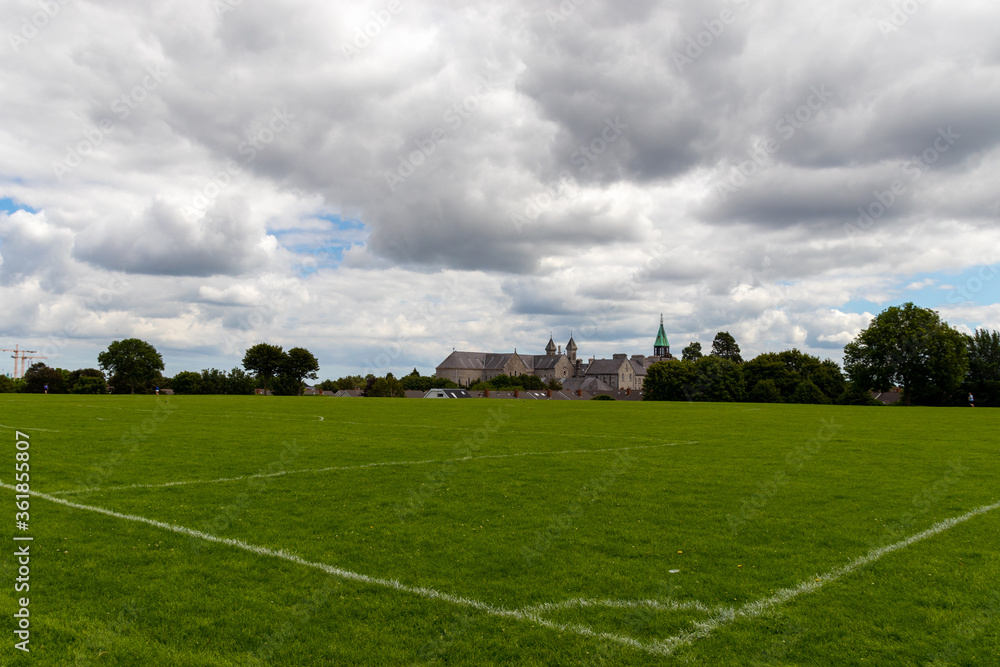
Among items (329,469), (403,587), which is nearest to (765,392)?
(329,469)

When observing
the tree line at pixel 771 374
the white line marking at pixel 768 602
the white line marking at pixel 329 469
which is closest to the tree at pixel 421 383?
the tree line at pixel 771 374

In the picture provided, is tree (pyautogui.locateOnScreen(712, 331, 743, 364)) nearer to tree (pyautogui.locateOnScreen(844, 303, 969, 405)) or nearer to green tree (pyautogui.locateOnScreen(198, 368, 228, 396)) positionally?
tree (pyautogui.locateOnScreen(844, 303, 969, 405))

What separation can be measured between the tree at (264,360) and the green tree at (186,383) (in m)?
8.77

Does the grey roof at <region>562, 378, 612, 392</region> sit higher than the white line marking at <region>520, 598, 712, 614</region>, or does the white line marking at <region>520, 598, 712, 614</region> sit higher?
the grey roof at <region>562, 378, 612, 392</region>

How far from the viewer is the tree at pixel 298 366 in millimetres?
118375

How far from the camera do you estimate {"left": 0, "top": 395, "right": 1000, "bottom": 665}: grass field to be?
5.84 metres

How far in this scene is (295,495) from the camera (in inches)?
484

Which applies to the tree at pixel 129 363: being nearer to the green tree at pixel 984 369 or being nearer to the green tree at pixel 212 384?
the green tree at pixel 212 384

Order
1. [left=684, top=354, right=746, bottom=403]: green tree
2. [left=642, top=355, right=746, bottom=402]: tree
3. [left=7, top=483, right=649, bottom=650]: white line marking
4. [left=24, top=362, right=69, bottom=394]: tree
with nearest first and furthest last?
[left=7, top=483, right=649, bottom=650]: white line marking, [left=684, top=354, right=746, bottom=403]: green tree, [left=642, top=355, right=746, bottom=402]: tree, [left=24, top=362, right=69, bottom=394]: tree

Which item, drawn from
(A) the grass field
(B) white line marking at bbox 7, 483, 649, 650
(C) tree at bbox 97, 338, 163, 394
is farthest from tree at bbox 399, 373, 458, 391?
(B) white line marking at bbox 7, 483, 649, 650

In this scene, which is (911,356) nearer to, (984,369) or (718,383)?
(984,369)

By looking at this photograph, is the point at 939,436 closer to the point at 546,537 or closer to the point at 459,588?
the point at 546,537

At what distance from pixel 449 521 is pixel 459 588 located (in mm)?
3143

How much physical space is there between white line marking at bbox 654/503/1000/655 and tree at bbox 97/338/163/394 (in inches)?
4686
